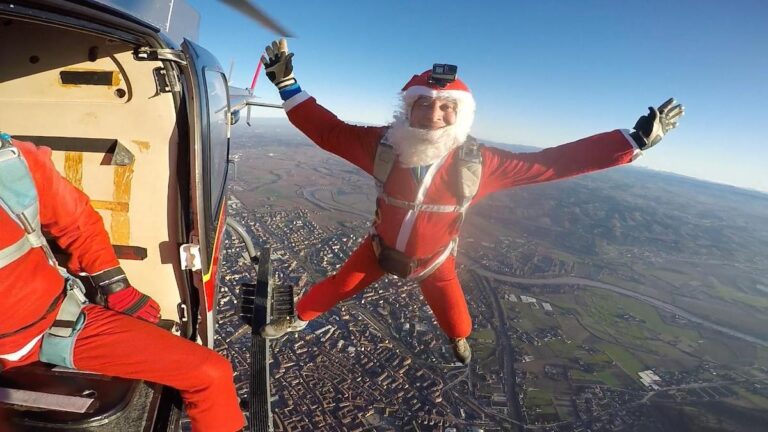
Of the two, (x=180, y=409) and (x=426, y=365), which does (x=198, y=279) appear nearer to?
(x=180, y=409)

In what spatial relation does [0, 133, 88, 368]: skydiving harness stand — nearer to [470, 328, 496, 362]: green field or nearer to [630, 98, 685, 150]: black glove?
[630, 98, 685, 150]: black glove

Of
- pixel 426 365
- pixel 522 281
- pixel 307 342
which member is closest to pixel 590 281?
pixel 522 281

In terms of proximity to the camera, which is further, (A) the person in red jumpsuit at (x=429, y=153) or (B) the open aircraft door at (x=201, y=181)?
(A) the person in red jumpsuit at (x=429, y=153)

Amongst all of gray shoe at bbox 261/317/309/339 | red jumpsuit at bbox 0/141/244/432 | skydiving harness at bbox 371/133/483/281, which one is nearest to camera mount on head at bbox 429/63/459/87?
skydiving harness at bbox 371/133/483/281

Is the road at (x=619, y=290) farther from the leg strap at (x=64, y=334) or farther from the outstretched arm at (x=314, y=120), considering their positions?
the leg strap at (x=64, y=334)

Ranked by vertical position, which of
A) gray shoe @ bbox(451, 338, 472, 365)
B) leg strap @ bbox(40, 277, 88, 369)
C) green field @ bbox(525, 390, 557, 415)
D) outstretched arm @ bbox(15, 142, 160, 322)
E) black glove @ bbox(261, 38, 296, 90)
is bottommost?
green field @ bbox(525, 390, 557, 415)

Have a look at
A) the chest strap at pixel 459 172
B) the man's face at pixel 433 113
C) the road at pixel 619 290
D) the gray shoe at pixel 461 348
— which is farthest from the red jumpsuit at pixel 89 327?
the road at pixel 619 290

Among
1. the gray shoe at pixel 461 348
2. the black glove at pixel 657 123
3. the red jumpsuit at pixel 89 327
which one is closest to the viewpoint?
the red jumpsuit at pixel 89 327

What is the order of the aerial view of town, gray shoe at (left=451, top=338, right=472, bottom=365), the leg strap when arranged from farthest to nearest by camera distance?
1. the aerial view of town
2. gray shoe at (left=451, top=338, right=472, bottom=365)
3. the leg strap

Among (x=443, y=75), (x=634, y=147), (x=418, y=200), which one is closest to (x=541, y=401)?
(x=634, y=147)
